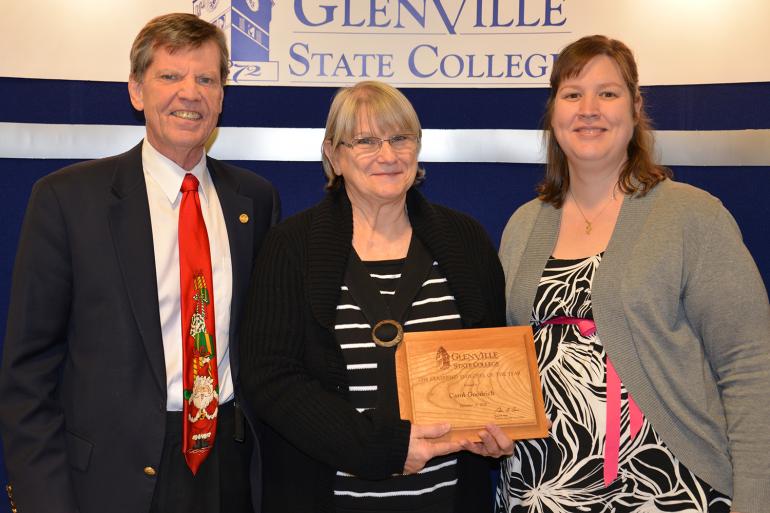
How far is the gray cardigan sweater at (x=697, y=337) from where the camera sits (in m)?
2.15

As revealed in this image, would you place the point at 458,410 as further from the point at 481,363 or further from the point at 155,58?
the point at 155,58

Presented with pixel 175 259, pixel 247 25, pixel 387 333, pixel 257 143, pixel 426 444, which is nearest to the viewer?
pixel 426 444

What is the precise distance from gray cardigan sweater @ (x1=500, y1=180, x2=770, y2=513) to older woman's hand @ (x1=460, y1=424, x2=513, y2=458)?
1.27 feet

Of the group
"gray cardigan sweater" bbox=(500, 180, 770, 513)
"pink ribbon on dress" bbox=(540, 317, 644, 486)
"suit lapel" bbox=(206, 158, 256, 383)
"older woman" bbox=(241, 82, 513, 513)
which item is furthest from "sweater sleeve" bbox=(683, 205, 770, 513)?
"suit lapel" bbox=(206, 158, 256, 383)

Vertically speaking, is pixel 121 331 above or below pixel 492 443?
above

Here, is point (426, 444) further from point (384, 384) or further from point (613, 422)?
point (613, 422)

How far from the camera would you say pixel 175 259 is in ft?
7.66

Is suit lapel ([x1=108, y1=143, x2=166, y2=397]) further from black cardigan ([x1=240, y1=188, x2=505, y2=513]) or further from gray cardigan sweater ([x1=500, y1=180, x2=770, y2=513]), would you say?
gray cardigan sweater ([x1=500, y1=180, x2=770, y2=513])

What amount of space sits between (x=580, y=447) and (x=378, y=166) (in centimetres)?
102

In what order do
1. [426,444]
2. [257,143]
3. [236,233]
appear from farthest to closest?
[257,143] < [236,233] < [426,444]

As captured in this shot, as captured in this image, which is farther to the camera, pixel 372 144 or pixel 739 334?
pixel 372 144

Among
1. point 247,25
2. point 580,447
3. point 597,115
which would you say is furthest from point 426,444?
point 247,25

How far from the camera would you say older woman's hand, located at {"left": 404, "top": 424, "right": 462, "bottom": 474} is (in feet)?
6.95

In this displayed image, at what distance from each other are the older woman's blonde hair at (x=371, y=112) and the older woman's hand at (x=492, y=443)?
92 cm
